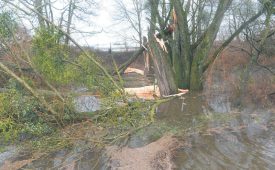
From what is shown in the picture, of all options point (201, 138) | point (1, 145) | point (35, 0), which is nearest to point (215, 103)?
point (201, 138)

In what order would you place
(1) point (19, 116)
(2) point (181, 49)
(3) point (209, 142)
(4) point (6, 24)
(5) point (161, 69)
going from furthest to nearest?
(2) point (181, 49), (5) point (161, 69), (4) point (6, 24), (3) point (209, 142), (1) point (19, 116)

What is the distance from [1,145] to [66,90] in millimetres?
2203

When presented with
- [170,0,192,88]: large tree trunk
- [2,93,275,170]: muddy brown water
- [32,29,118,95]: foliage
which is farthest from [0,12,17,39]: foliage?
[170,0,192,88]: large tree trunk

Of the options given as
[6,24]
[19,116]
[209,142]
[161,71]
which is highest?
[6,24]

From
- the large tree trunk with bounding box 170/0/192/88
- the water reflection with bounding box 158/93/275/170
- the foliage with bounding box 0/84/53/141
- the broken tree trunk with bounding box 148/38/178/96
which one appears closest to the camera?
the water reflection with bounding box 158/93/275/170

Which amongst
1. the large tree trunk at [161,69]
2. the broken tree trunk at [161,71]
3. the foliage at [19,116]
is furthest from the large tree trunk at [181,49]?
the foliage at [19,116]

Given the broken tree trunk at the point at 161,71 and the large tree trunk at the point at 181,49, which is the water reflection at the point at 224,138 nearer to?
the broken tree trunk at the point at 161,71

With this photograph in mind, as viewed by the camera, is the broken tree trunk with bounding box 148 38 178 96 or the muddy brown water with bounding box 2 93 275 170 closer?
the muddy brown water with bounding box 2 93 275 170

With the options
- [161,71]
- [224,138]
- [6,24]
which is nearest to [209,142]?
[224,138]

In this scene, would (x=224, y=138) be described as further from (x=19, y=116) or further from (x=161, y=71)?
(x=161, y=71)

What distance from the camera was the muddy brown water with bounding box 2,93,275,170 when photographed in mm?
5350

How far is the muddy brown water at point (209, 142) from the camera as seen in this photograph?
5350 millimetres

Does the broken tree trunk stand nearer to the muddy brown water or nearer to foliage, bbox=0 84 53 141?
the muddy brown water

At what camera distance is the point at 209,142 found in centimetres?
632
